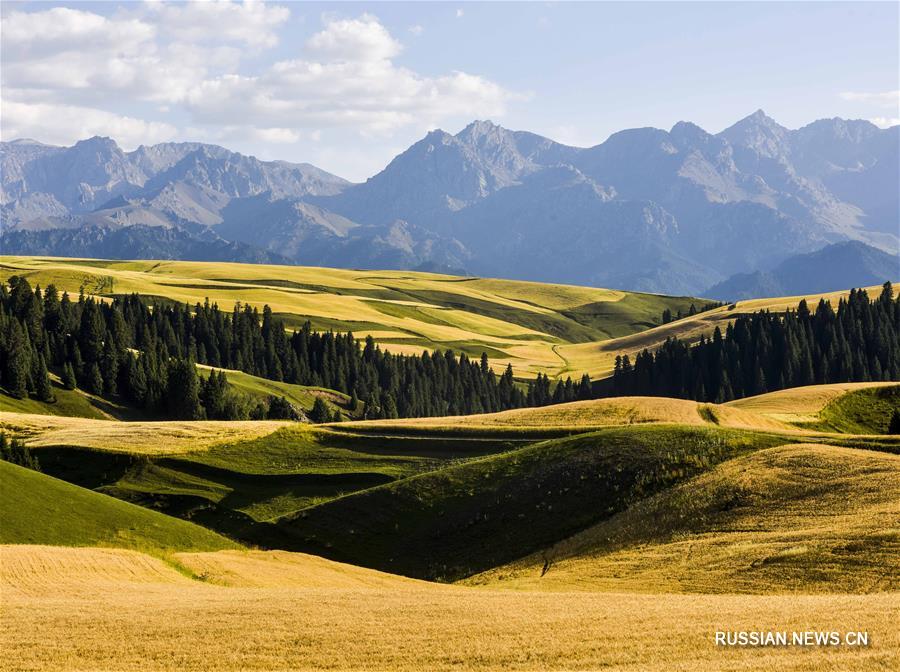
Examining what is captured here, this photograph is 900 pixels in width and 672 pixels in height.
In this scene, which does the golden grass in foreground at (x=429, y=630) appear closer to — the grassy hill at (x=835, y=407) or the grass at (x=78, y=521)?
the grass at (x=78, y=521)

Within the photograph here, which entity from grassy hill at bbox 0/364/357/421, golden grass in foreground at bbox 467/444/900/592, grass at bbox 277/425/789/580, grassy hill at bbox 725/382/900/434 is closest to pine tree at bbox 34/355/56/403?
grassy hill at bbox 0/364/357/421

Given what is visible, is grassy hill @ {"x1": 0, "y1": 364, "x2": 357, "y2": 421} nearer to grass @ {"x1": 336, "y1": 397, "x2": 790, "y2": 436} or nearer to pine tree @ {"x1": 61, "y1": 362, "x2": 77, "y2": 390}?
pine tree @ {"x1": 61, "y1": 362, "x2": 77, "y2": 390}

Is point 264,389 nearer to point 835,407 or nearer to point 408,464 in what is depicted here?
point 408,464

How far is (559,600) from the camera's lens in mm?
43375

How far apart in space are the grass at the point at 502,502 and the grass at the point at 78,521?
32.9 feet

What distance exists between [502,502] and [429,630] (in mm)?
38420

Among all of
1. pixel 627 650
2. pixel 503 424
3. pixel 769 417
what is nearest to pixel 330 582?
pixel 627 650

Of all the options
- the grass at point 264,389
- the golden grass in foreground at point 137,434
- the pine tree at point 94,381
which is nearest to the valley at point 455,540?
the golden grass in foreground at point 137,434

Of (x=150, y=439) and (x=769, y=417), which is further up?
(x=769, y=417)

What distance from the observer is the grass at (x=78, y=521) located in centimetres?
6297

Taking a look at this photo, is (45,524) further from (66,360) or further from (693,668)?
(66,360)

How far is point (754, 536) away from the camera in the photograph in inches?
2112

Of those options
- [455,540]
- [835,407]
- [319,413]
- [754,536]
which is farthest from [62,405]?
[754,536]

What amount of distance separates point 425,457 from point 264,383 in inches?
4324
